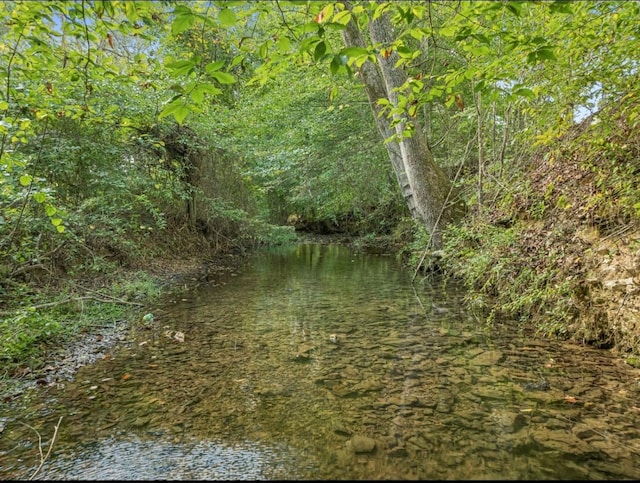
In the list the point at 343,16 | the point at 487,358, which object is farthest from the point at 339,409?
the point at 343,16

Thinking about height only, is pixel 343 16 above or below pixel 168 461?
above

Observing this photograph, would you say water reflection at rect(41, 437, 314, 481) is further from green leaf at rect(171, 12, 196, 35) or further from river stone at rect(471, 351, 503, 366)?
green leaf at rect(171, 12, 196, 35)

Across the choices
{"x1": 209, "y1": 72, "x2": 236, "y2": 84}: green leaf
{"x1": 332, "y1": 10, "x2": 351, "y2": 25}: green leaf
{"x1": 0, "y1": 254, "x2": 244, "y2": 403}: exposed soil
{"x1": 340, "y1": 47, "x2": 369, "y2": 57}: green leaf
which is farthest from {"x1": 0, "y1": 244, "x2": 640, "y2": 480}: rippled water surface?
{"x1": 332, "y1": 10, "x2": 351, "y2": 25}: green leaf

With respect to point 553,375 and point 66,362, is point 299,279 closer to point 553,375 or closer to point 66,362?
point 66,362

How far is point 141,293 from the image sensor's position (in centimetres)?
709

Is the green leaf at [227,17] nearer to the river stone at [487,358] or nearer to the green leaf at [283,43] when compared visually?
the green leaf at [283,43]

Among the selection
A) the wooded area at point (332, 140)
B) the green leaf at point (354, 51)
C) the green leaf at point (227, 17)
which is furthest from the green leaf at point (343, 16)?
the green leaf at point (227, 17)

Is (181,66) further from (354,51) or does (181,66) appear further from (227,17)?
(354,51)

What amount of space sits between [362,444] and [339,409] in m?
0.50

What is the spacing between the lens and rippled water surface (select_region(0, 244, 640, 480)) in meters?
2.37

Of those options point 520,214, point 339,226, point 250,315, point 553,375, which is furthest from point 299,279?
point 339,226

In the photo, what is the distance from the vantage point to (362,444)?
2564 mm

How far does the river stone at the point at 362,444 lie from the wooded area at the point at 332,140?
2.41 meters

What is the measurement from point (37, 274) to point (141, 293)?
5.31 feet
